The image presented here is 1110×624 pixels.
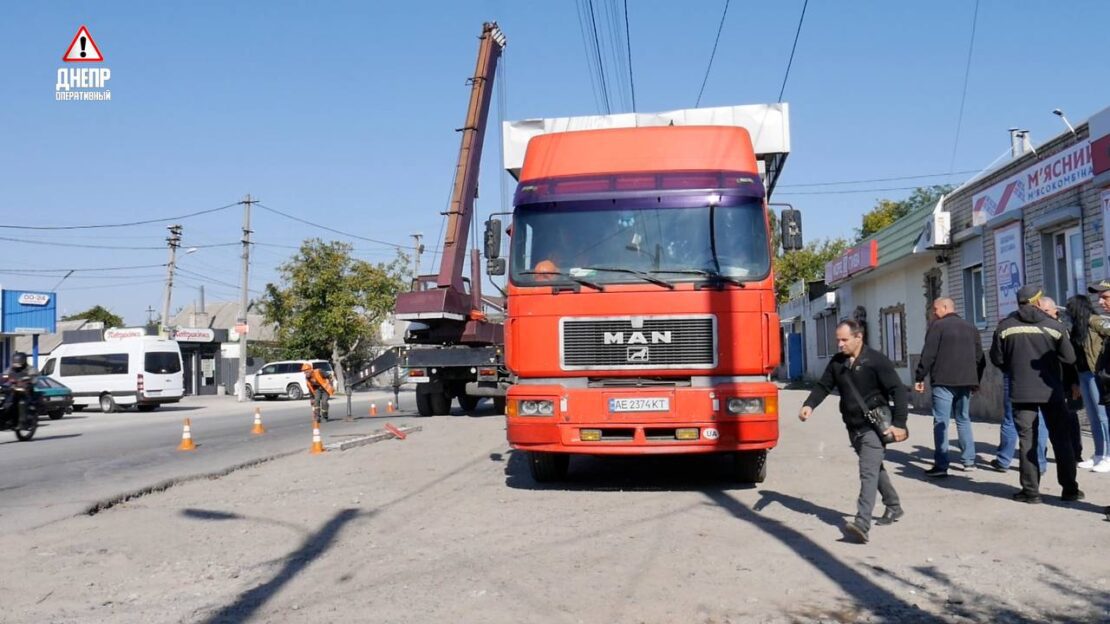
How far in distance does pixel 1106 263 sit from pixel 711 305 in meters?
7.42

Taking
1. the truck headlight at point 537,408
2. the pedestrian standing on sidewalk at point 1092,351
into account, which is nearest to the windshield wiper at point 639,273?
the truck headlight at point 537,408

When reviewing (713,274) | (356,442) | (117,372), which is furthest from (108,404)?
(713,274)

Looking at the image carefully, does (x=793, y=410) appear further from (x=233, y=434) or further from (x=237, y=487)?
(x=237, y=487)

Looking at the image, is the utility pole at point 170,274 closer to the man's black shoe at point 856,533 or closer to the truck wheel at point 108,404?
the truck wheel at point 108,404

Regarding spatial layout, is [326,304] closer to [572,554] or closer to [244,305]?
[244,305]

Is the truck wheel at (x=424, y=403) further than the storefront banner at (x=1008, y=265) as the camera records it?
Yes

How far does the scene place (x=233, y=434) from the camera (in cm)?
1972

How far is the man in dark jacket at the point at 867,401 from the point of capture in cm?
691

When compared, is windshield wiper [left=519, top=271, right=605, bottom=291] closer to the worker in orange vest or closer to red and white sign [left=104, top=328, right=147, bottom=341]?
the worker in orange vest

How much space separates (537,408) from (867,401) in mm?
2993

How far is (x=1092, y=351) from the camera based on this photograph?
28.7 ft

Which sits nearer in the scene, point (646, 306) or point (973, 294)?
point (646, 306)

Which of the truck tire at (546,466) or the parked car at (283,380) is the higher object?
the parked car at (283,380)

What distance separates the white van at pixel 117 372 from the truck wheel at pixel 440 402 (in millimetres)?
13198
